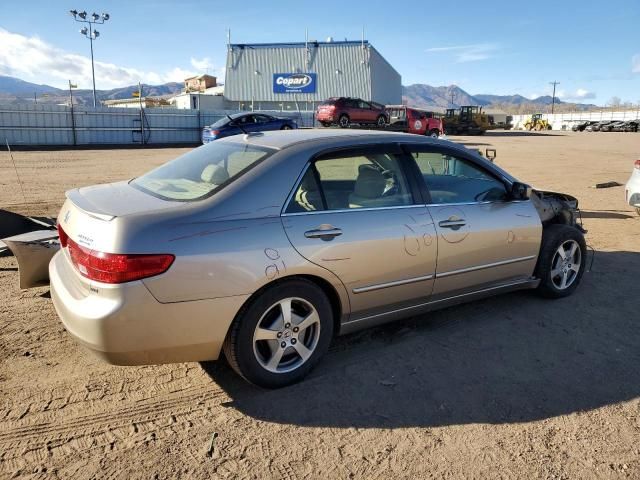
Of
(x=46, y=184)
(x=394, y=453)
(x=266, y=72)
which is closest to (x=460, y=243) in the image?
(x=394, y=453)

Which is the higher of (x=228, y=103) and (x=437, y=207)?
(x=228, y=103)

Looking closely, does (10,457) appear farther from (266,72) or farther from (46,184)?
(266,72)

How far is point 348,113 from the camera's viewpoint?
2936 centimetres

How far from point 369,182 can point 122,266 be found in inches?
73.0

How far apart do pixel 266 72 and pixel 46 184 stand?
42967mm

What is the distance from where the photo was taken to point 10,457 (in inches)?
101

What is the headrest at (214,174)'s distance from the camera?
10.8ft

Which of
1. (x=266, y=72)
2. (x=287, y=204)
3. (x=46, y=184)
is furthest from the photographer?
(x=266, y=72)

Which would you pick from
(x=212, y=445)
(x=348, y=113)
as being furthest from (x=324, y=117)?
(x=212, y=445)

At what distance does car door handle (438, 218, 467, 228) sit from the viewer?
381 centimetres

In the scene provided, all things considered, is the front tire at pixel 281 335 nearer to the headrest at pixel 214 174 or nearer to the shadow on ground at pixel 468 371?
the shadow on ground at pixel 468 371

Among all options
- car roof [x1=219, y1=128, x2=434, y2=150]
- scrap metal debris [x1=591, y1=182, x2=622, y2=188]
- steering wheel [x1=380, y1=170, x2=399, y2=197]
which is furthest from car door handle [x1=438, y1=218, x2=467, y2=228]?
scrap metal debris [x1=591, y1=182, x2=622, y2=188]

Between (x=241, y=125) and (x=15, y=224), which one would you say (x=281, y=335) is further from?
(x=241, y=125)

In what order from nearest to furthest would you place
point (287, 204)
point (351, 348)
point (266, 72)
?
point (287, 204) → point (351, 348) → point (266, 72)
